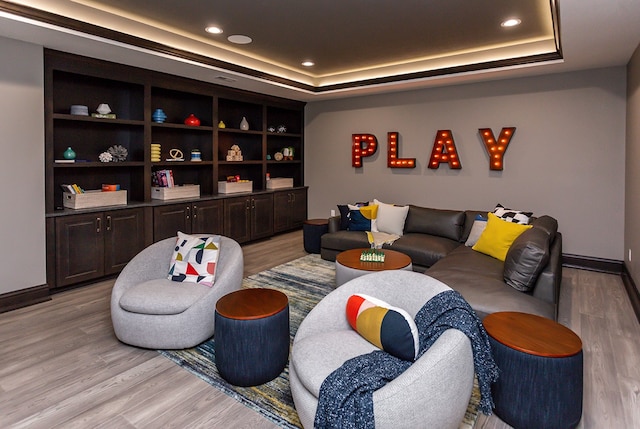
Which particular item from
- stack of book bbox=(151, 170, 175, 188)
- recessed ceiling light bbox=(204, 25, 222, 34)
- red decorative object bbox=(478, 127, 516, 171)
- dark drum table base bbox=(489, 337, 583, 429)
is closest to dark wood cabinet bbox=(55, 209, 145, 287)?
stack of book bbox=(151, 170, 175, 188)

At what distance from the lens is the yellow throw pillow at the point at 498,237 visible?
393 cm

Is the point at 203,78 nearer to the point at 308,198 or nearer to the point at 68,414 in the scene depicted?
the point at 308,198

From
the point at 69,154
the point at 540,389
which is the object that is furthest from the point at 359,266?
the point at 69,154

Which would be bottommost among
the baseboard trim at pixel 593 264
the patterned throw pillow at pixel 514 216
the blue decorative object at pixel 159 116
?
the baseboard trim at pixel 593 264

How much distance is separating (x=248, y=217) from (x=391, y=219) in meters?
2.34

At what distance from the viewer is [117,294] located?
302 cm

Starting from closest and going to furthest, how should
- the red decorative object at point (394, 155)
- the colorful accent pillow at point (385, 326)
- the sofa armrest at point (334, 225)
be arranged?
the colorful accent pillow at point (385, 326) → the sofa armrest at point (334, 225) → the red decorative object at point (394, 155)

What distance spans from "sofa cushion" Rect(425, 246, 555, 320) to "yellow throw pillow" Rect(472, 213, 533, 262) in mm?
106

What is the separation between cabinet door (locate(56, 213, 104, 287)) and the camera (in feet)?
13.6

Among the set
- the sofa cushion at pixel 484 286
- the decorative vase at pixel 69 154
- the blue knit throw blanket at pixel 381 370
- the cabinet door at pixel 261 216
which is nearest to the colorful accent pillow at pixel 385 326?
the blue knit throw blanket at pixel 381 370

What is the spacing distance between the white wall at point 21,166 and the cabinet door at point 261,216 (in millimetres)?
3087

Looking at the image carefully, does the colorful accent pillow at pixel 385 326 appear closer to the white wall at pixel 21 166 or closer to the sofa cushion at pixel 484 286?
the sofa cushion at pixel 484 286

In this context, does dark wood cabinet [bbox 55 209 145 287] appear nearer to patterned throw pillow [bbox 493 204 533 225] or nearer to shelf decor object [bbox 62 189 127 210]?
shelf decor object [bbox 62 189 127 210]

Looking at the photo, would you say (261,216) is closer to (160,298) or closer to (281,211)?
(281,211)
